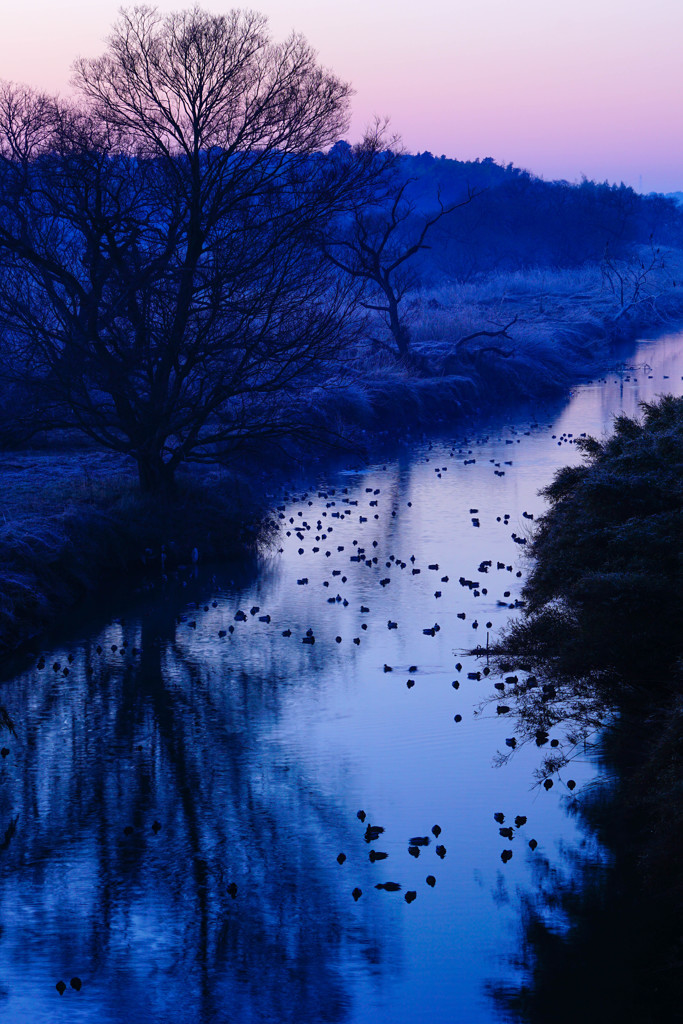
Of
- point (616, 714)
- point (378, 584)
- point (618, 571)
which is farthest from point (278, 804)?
point (378, 584)

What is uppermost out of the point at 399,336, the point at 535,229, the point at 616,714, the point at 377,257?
the point at 535,229

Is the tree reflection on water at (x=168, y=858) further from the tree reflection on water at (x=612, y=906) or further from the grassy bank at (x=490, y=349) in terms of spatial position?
the grassy bank at (x=490, y=349)

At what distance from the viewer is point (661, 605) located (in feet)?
27.1

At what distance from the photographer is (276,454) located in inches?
939

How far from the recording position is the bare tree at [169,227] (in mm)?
15844

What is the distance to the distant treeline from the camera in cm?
6869

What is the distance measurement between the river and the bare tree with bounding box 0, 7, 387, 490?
306 cm

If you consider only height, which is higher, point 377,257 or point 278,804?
point 377,257

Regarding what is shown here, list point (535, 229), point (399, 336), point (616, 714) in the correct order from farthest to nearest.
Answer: point (535, 229), point (399, 336), point (616, 714)

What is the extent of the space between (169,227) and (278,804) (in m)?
9.95

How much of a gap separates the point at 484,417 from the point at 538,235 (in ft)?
148

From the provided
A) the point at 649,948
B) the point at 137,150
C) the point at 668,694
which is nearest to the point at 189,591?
the point at 137,150

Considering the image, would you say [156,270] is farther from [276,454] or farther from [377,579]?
[276,454]

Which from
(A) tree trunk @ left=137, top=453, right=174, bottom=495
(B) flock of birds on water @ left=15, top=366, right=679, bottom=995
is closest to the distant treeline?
(B) flock of birds on water @ left=15, top=366, right=679, bottom=995
